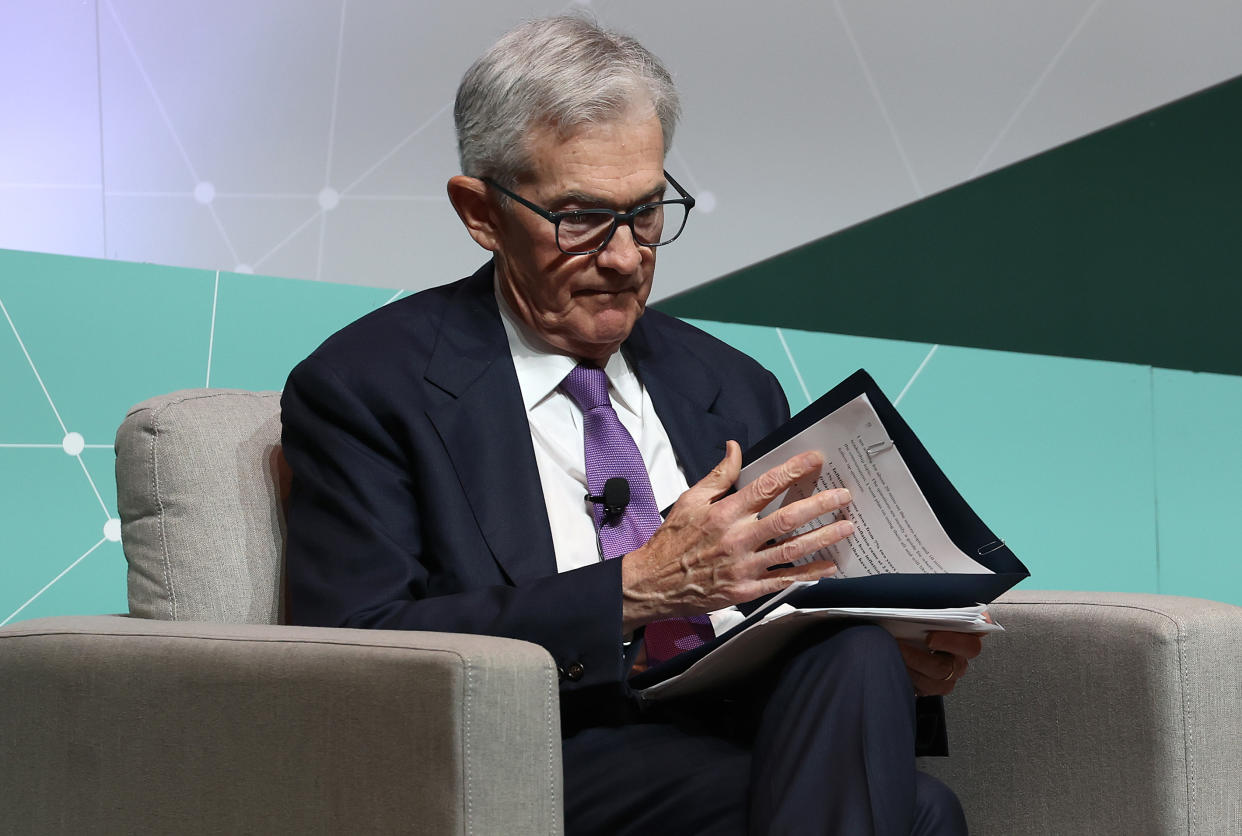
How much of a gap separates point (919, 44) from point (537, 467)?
195cm

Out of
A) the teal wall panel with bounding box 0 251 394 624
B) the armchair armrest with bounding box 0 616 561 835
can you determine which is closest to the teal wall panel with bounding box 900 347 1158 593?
the teal wall panel with bounding box 0 251 394 624

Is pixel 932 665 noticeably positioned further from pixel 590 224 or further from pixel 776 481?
pixel 590 224

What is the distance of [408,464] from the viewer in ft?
5.11

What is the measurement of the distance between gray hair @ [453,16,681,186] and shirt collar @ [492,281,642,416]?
0.62 feet

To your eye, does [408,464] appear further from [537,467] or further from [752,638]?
[752,638]

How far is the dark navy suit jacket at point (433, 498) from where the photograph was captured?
140 cm

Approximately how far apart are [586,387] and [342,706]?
2.11 ft

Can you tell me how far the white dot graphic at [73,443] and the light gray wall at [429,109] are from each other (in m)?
0.42

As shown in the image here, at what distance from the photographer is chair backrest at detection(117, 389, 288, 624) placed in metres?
1.56

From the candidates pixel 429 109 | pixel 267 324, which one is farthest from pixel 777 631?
pixel 429 109

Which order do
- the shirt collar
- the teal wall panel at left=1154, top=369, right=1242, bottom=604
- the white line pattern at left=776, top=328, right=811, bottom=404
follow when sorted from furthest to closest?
the teal wall panel at left=1154, top=369, right=1242, bottom=604 → the white line pattern at left=776, top=328, right=811, bottom=404 → the shirt collar

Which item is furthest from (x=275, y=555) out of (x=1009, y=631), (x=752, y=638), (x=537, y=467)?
(x=1009, y=631)

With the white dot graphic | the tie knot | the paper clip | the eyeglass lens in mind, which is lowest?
the paper clip

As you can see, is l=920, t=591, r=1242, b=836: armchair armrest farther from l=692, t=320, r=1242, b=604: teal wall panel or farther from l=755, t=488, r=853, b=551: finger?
l=692, t=320, r=1242, b=604: teal wall panel
